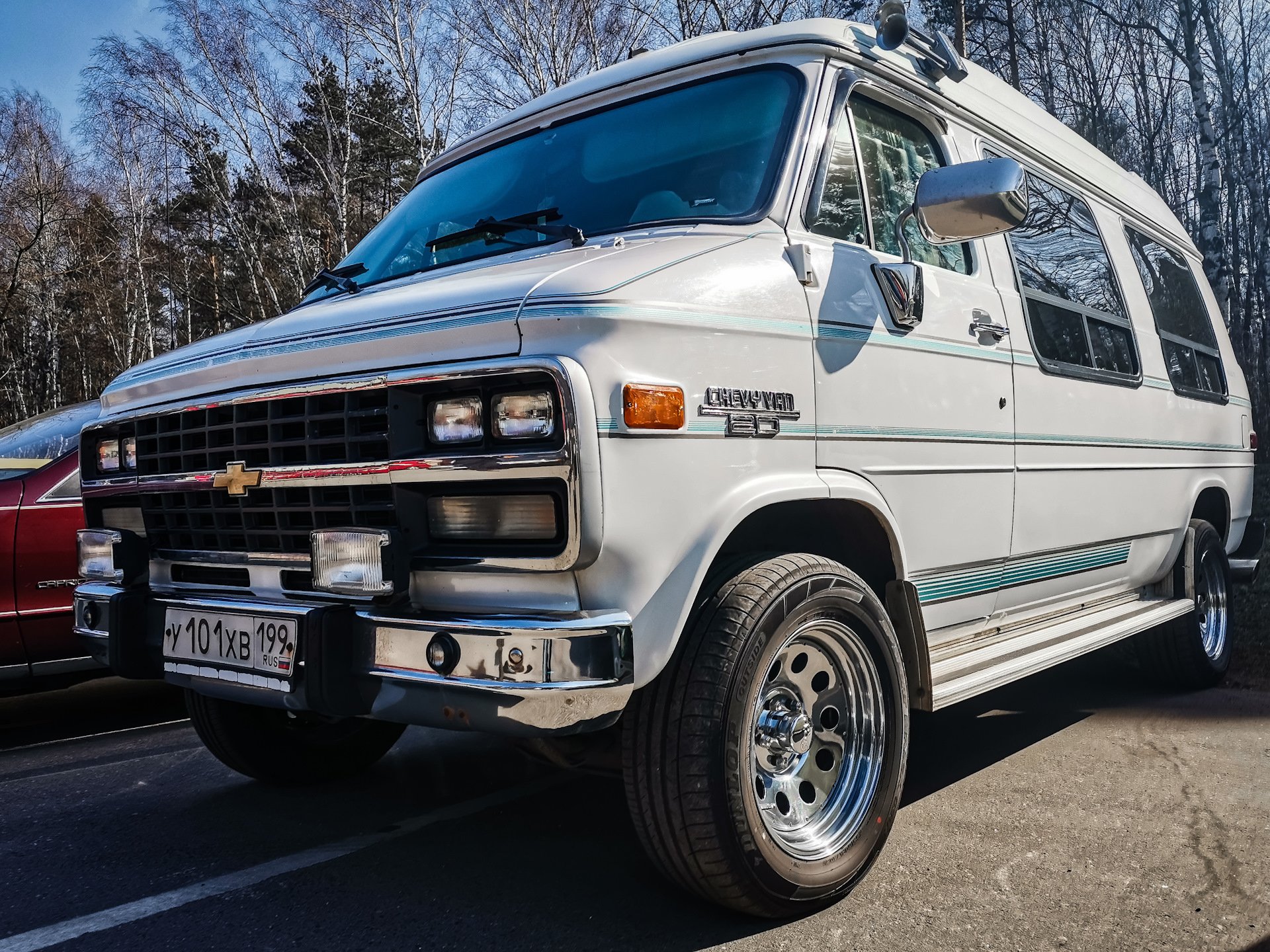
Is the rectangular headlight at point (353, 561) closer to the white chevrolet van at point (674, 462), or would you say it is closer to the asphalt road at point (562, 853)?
the white chevrolet van at point (674, 462)

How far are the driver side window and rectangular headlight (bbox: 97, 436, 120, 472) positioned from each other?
2248mm

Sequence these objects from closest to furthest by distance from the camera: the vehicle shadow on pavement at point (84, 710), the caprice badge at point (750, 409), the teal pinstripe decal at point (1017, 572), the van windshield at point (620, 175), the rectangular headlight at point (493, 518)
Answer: the rectangular headlight at point (493, 518)
the caprice badge at point (750, 409)
the van windshield at point (620, 175)
the teal pinstripe decal at point (1017, 572)
the vehicle shadow on pavement at point (84, 710)

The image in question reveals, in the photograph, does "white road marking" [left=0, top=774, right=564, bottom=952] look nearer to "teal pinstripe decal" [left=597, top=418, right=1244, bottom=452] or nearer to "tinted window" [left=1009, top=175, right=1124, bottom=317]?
"teal pinstripe decal" [left=597, top=418, right=1244, bottom=452]

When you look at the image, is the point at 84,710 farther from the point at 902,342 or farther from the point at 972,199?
the point at 972,199

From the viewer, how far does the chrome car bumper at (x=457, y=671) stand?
2.08m

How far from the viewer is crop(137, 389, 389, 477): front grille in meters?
2.37

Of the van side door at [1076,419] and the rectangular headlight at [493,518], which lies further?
the van side door at [1076,419]

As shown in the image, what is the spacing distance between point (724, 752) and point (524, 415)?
35.0 inches

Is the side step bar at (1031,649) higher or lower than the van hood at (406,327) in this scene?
lower

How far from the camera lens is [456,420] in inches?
89.7

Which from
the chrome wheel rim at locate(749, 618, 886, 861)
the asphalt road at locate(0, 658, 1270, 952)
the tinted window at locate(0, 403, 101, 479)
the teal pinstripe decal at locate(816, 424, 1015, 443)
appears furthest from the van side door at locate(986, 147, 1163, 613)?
the tinted window at locate(0, 403, 101, 479)

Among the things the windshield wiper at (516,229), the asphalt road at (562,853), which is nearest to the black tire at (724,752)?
the asphalt road at (562,853)

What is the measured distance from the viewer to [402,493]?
2314 mm

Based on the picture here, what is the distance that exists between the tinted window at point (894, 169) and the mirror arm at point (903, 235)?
31 mm
